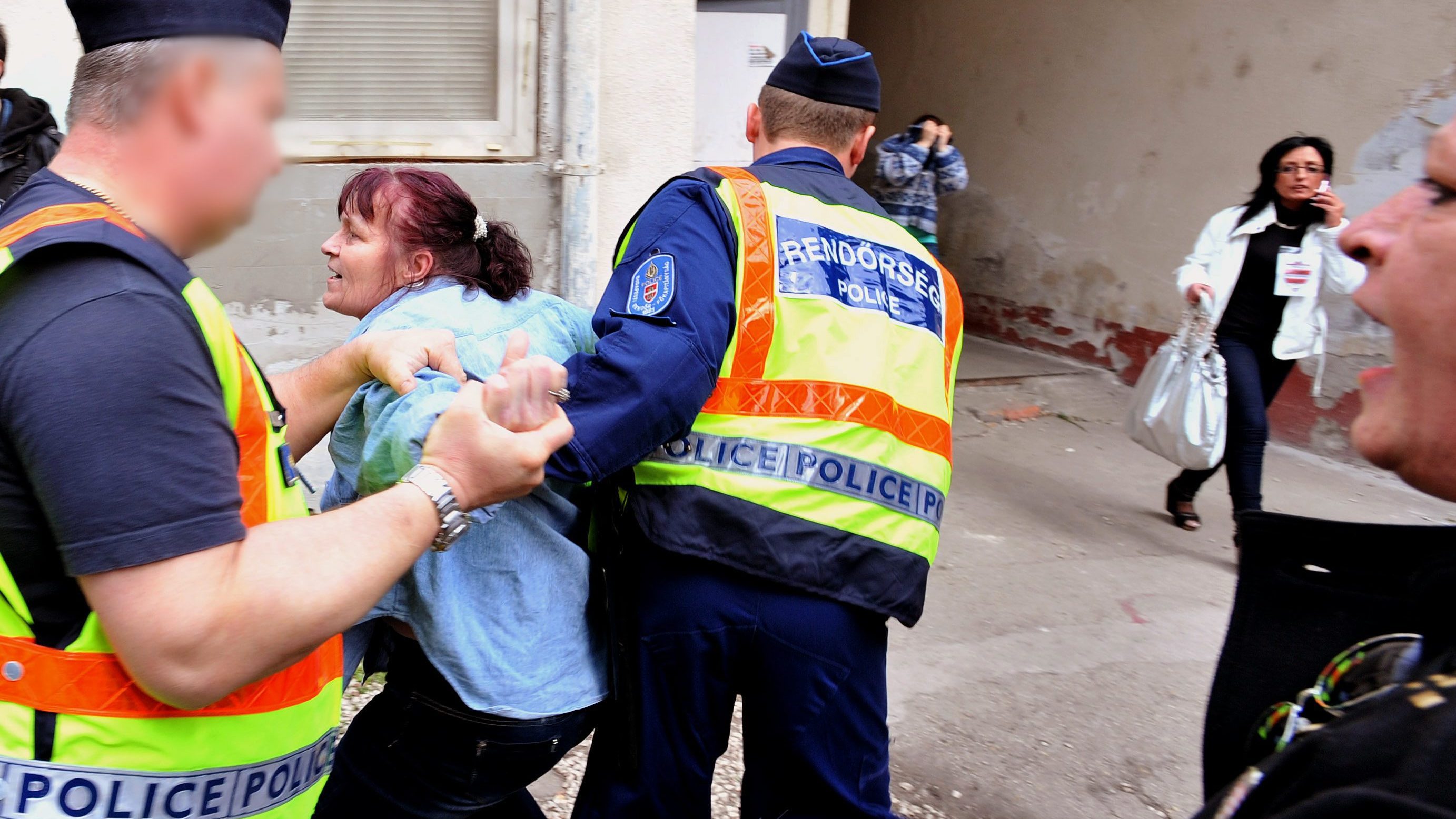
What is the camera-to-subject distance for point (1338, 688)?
1.15m

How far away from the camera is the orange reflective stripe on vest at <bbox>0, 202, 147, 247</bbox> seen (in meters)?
1.07

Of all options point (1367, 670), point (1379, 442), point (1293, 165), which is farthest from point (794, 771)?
point (1293, 165)

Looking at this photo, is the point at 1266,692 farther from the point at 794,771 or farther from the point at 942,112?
the point at 942,112

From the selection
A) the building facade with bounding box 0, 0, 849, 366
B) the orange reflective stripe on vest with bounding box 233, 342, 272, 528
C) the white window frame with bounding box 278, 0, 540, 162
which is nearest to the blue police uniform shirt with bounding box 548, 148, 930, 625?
the orange reflective stripe on vest with bounding box 233, 342, 272, 528

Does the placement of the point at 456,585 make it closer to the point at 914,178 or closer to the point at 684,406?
the point at 684,406

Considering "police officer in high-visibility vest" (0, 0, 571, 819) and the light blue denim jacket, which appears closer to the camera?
"police officer in high-visibility vest" (0, 0, 571, 819)

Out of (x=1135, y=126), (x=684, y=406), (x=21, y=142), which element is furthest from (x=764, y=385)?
(x=1135, y=126)

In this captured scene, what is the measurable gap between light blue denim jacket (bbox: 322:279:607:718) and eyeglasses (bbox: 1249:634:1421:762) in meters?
1.06

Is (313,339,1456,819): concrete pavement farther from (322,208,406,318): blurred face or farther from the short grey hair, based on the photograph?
the short grey hair

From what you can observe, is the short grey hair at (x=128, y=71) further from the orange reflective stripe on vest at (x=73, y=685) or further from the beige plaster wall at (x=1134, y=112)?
the beige plaster wall at (x=1134, y=112)

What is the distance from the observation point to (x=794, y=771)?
2057 millimetres

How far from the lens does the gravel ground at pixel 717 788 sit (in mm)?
2955

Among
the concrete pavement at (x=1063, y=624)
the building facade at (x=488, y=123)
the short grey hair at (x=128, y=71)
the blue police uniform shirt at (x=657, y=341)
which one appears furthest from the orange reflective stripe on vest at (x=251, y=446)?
the building facade at (x=488, y=123)

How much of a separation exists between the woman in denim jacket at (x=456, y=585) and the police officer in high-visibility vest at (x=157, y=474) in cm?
45
